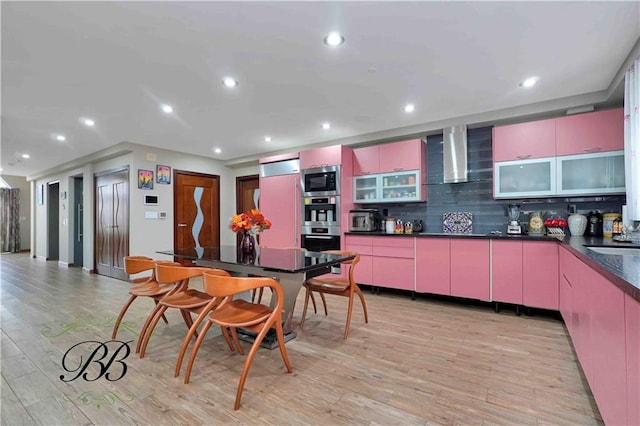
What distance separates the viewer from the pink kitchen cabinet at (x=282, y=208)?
505 centimetres

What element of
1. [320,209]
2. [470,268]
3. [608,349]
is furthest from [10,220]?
[608,349]

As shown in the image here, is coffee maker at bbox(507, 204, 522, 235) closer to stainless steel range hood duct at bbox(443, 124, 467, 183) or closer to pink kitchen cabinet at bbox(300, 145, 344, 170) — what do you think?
stainless steel range hood duct at bbox(443, 124, 467, 183)

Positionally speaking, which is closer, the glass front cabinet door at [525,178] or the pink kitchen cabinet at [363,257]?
the glass front cabinet door at [525,178]

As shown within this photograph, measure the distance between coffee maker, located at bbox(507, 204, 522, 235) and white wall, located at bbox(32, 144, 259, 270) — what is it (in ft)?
15.7

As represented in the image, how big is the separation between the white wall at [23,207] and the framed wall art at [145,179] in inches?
321

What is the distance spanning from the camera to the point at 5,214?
9594 millimetres

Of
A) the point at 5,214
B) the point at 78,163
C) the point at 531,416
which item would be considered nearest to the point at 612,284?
the point at 531,416

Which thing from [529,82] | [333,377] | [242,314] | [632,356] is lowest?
[333,377]

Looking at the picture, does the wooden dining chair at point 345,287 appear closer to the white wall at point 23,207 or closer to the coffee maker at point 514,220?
the coffee maker at point 514,220

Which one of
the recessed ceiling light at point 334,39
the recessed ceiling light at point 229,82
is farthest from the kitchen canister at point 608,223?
the recessed ceiling light at point 229,82

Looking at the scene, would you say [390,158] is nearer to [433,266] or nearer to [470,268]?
[433,266]

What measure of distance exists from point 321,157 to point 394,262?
1.95 metres

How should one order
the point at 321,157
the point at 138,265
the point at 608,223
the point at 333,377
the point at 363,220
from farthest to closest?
the point at 321,157
the point at 363,220
the point at 608,223
the point at 138,265
the point at 333,377

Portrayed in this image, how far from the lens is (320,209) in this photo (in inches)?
189
